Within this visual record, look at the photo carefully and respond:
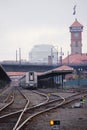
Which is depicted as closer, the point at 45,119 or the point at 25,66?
the point at 45,119

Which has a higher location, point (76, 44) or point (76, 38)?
point (76, 38)

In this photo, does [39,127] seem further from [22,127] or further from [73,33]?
[73,33]

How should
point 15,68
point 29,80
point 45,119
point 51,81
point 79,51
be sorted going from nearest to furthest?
point 45,119, point 29,80, point 51,81, point 15,68, point 79,51

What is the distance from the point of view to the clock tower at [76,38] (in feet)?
507

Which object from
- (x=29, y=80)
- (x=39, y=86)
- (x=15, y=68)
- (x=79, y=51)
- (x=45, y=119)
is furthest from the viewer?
(x=79, y=51)

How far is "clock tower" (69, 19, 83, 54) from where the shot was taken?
507ft

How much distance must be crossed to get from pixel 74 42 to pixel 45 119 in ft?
469

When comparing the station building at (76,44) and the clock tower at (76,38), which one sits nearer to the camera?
the station building at (76,44)

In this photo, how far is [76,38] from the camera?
6191 inches

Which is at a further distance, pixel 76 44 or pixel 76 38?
pixel 76 38

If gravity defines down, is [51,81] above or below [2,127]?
below

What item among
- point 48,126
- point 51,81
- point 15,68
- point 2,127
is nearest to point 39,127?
point 48,126

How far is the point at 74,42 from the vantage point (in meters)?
156

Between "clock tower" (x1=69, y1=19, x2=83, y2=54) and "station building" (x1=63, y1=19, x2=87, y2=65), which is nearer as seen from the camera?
"station building" (x1=63, y1=19, x2=87, y2=65)
